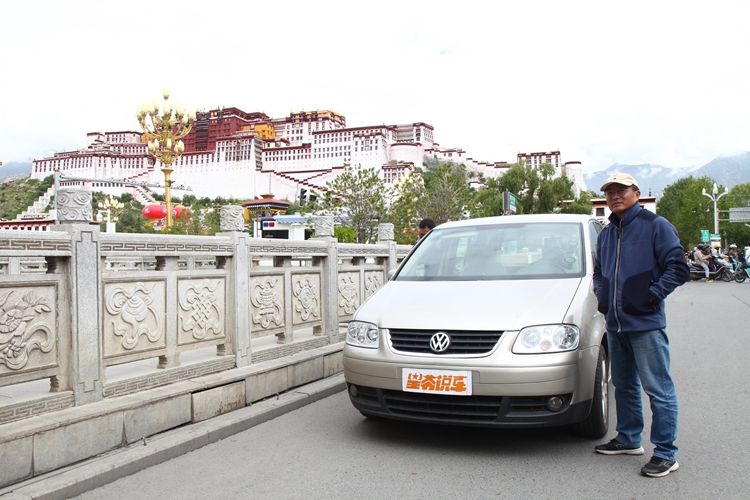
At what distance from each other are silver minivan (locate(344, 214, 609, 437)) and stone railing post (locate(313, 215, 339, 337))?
2680mm

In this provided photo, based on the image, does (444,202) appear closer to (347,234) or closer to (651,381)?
(347,234)

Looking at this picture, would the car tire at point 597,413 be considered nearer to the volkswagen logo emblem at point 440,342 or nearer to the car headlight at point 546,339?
the car headlight at point 546,339

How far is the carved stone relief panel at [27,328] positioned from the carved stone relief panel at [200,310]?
1.21 metres

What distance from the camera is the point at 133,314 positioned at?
15.6 ft

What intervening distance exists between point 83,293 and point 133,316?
0.53 metres

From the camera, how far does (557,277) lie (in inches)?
189

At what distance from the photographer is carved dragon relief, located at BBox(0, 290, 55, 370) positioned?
3.81 meters

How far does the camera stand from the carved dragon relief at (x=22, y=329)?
12.5ft

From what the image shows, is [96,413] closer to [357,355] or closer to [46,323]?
[46,323]

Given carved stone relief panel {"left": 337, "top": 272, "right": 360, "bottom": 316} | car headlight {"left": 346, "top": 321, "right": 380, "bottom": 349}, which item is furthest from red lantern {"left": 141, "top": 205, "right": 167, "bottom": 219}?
car headlight {"left": 346, "top": 321, "right": 380, "bottom": 349}

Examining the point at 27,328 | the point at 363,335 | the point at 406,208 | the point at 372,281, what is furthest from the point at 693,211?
the point at 27,328

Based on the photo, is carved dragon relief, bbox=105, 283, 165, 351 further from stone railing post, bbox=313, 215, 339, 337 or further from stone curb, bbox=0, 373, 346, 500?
stone railing post, bbox=313, 215, 339, 337

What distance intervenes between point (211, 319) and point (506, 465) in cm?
295

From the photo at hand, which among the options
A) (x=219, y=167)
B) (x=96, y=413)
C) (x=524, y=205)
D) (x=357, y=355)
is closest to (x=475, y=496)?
(x=357, y=355)
